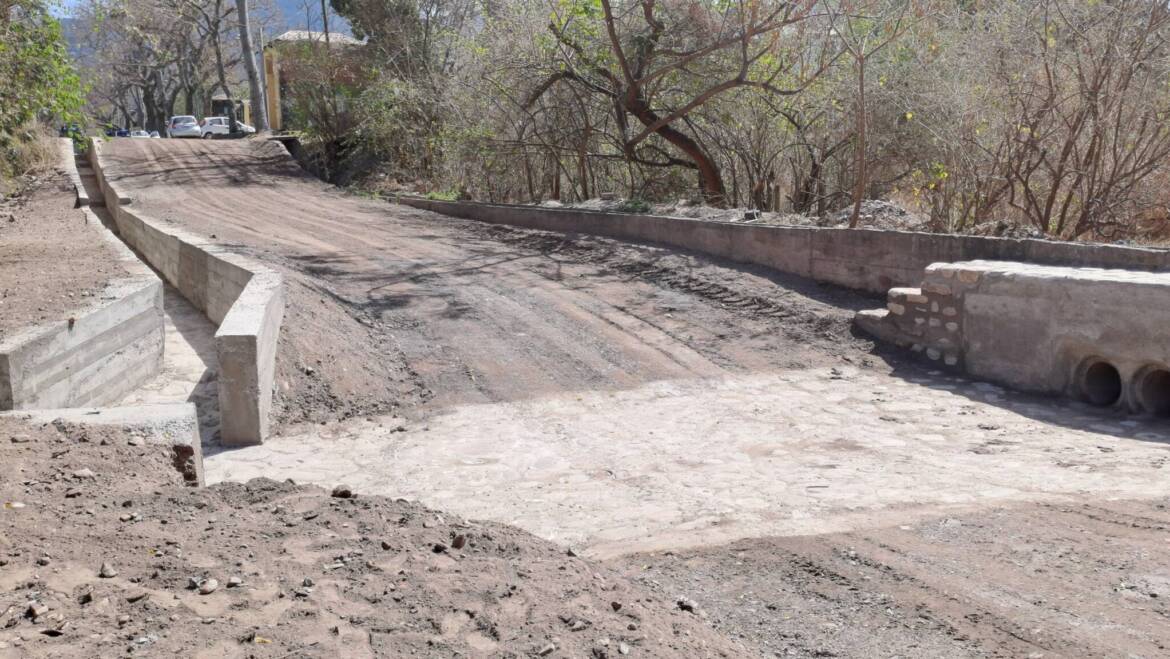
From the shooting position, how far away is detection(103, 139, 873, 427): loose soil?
8.67 metres

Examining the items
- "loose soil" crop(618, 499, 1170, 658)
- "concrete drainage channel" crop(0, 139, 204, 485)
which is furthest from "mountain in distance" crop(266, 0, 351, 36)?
"loose soil" crop(618, 499, 1170, 658)

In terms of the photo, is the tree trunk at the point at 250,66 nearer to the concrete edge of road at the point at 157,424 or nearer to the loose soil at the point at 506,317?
the loose soil at the point at 506,317

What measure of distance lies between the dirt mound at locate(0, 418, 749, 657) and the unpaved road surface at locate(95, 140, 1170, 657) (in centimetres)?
66

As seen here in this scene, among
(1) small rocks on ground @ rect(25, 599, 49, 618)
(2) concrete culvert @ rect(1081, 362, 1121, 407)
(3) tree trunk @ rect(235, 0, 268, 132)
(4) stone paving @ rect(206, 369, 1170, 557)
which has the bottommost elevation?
(4) stone paving @ rect(206, 369, 1170, 557)

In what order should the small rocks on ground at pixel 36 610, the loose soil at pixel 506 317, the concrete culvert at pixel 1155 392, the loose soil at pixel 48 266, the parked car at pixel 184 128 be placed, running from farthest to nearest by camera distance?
the parked car at pixel 184 128
the loose soil at pixel 506 317
the loose soil at pixel 48 266
the concrete culvert at pixel 1155 392
the small rocks on ground at pixel 36 610

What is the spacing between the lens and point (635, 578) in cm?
457

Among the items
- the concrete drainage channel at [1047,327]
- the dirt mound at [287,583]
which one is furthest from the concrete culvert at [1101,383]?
the dirt mound at [287,583]

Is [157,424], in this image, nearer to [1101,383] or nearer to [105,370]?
[105,370]

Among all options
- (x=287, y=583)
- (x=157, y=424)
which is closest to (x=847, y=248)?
(x=157, y=424)

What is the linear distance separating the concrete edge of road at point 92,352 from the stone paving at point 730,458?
141cm

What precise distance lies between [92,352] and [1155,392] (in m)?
8.61

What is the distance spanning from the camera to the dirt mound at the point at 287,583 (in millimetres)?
3301

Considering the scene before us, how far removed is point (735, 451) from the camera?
700cm

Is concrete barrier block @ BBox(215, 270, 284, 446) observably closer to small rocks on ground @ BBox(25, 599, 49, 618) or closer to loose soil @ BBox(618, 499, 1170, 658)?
loose soil @ BBox(618, 499, 1170, 658)
